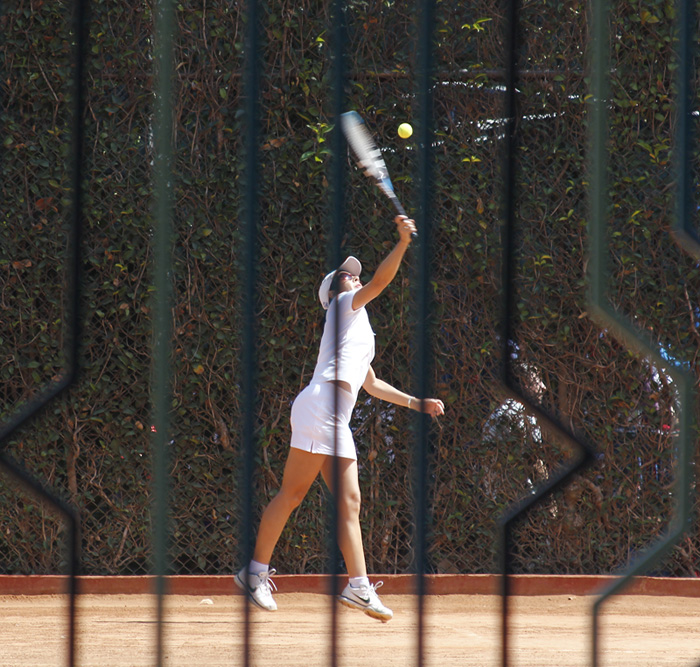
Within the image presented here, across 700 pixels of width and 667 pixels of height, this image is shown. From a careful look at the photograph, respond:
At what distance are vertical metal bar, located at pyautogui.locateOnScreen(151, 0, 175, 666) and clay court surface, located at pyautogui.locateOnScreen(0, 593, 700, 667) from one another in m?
1.47

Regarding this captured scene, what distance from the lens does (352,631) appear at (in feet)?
11.8

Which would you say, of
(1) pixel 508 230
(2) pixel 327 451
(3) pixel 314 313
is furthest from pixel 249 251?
(3) pixel 314 313

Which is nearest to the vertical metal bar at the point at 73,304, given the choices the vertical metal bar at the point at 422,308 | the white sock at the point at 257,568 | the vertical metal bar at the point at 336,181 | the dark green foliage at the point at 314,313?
the vertical metal bar at the point at 336,181

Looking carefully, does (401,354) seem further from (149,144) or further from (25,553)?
(25,553)

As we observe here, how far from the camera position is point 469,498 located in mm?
4176

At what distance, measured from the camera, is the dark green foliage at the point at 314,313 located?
3.77 meters

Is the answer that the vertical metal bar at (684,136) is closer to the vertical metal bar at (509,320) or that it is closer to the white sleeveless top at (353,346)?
the vertical metal bar at (509,320)

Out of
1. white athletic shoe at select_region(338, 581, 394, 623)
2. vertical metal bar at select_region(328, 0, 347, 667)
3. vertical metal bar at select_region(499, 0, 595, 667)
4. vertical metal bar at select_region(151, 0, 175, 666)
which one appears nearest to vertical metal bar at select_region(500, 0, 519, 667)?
vertical metal bar at select_region(499, 0, 595, 667)

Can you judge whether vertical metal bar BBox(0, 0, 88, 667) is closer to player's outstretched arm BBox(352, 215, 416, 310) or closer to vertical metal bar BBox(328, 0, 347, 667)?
vertical metal bar BBox(328, 0, 347, 667)

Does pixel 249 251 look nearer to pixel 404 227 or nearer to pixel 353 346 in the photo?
pixel 404 227

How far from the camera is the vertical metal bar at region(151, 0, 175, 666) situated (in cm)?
133

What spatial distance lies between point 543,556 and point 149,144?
7.81ft

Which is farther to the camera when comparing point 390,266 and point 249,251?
point 390,266

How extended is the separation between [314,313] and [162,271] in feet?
9.29
